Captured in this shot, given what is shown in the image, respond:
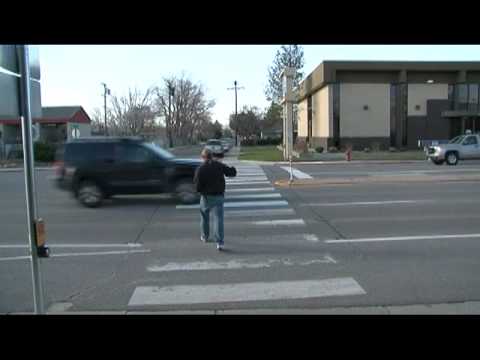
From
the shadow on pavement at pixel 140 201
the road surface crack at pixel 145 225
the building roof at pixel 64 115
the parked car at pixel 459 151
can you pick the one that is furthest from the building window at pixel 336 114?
the building roof at pixel 64 115

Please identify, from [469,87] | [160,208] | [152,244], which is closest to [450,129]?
[469,87]

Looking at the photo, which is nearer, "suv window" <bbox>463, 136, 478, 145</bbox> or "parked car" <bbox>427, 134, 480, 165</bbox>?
"parked car" <bbox>427, 134, 480, 165</bbox>

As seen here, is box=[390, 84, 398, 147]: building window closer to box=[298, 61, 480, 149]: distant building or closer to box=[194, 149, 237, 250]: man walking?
box=[298, 61, 480, 149]: distant building

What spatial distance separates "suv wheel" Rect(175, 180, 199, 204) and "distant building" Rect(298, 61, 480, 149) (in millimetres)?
29905

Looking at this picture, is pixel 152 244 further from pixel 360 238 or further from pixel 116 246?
pixel 360 238

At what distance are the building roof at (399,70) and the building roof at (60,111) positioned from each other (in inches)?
1393

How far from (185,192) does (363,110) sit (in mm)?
31856

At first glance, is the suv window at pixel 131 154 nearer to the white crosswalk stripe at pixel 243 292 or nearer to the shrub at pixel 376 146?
the white crosswalk stripe at pixel 243 292

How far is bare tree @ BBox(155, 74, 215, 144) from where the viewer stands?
186ft

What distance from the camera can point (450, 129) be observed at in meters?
41.6

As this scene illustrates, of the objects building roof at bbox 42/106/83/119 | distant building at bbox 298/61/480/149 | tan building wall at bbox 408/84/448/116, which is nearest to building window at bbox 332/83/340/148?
distant building at bbox 298/61/480/149

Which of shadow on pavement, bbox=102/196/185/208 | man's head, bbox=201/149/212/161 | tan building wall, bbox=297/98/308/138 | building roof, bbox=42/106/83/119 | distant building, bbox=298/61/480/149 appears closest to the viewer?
man's head, bbox=201/149/212/161

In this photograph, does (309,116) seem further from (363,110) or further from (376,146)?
(376,146)
